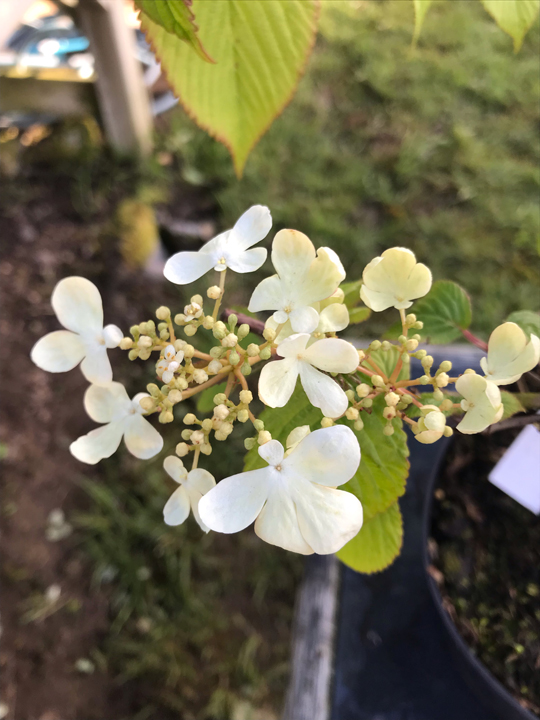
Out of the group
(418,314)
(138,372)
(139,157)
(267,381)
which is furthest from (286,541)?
(139,157)

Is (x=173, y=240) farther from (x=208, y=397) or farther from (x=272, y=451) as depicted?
(x=272, y=451)

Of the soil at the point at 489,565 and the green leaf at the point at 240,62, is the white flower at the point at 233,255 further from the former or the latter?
the soil at the point at 489,565

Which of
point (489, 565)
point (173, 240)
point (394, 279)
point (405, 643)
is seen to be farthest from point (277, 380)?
point (173, 240)

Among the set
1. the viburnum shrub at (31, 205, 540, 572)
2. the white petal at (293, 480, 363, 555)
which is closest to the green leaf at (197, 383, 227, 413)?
the viburnum shrub at (31, 205, 540, 572)

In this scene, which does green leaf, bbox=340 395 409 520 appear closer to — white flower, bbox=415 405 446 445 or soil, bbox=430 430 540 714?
white flower, bbox=415 405 446 445

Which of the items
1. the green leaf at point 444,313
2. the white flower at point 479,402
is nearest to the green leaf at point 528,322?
the green leaf at point 444,313

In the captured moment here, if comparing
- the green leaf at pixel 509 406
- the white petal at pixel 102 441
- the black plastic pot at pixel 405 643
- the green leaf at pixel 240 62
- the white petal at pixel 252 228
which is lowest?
the black plastic pot at pixel 405 643

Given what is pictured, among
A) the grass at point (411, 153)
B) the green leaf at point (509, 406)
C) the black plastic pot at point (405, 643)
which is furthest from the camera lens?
the grass at point (411, 153)
